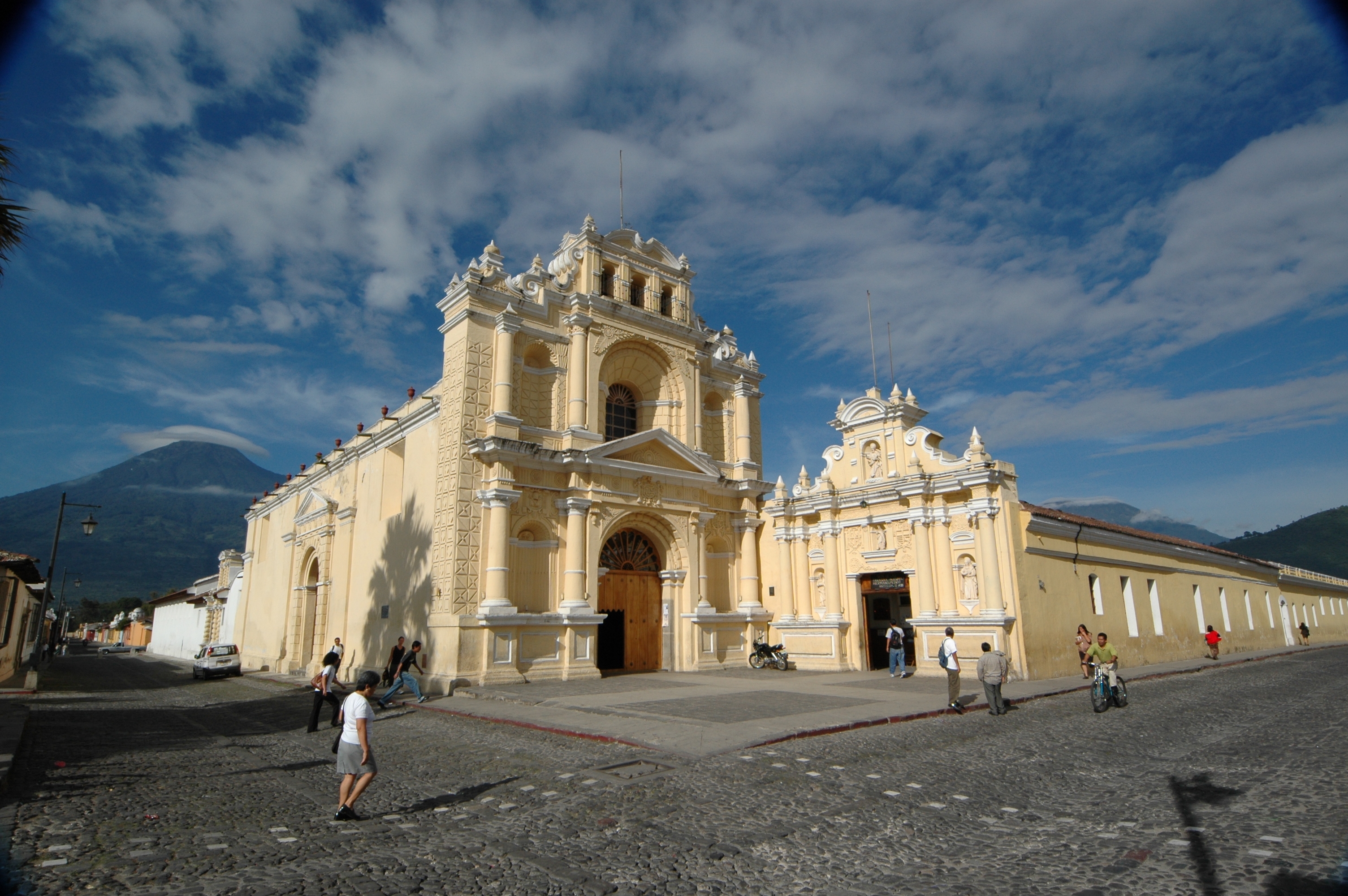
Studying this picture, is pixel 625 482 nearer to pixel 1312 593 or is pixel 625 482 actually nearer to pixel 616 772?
pixel 616 772

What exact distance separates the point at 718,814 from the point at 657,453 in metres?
15.5

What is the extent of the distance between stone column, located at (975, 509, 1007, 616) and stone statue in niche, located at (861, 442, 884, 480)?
328 centimetres

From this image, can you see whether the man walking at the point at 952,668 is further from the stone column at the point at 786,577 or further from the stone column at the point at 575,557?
the stone column at the point at 575,557

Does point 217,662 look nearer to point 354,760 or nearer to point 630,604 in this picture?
point 630,604

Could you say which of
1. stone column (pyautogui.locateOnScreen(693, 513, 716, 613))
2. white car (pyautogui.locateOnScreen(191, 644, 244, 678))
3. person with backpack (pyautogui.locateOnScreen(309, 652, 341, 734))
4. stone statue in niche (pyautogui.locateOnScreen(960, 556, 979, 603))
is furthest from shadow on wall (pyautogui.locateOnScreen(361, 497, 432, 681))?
stone statue in niche (pyautogui.locateOnScreen(960, 556, 979, 603))

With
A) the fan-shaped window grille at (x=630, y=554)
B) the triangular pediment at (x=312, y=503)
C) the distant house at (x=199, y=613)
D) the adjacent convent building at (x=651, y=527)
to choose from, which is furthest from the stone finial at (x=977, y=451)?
the distant house at (x=199, y=613)

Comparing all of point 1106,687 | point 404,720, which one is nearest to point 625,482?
point 404,720

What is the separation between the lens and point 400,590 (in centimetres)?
2062

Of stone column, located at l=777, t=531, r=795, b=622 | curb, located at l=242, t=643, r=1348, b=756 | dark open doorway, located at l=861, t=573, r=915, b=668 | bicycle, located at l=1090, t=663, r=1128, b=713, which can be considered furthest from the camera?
stone column, located at l=777, t=531, r=795, b=622

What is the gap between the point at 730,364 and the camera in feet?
82.9

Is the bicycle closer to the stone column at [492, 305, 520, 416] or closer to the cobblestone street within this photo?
the cobblestone street

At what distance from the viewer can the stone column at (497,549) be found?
58.8ft

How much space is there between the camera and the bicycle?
43.5 feet

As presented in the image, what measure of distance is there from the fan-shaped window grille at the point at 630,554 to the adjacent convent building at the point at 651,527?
0.22 feet
